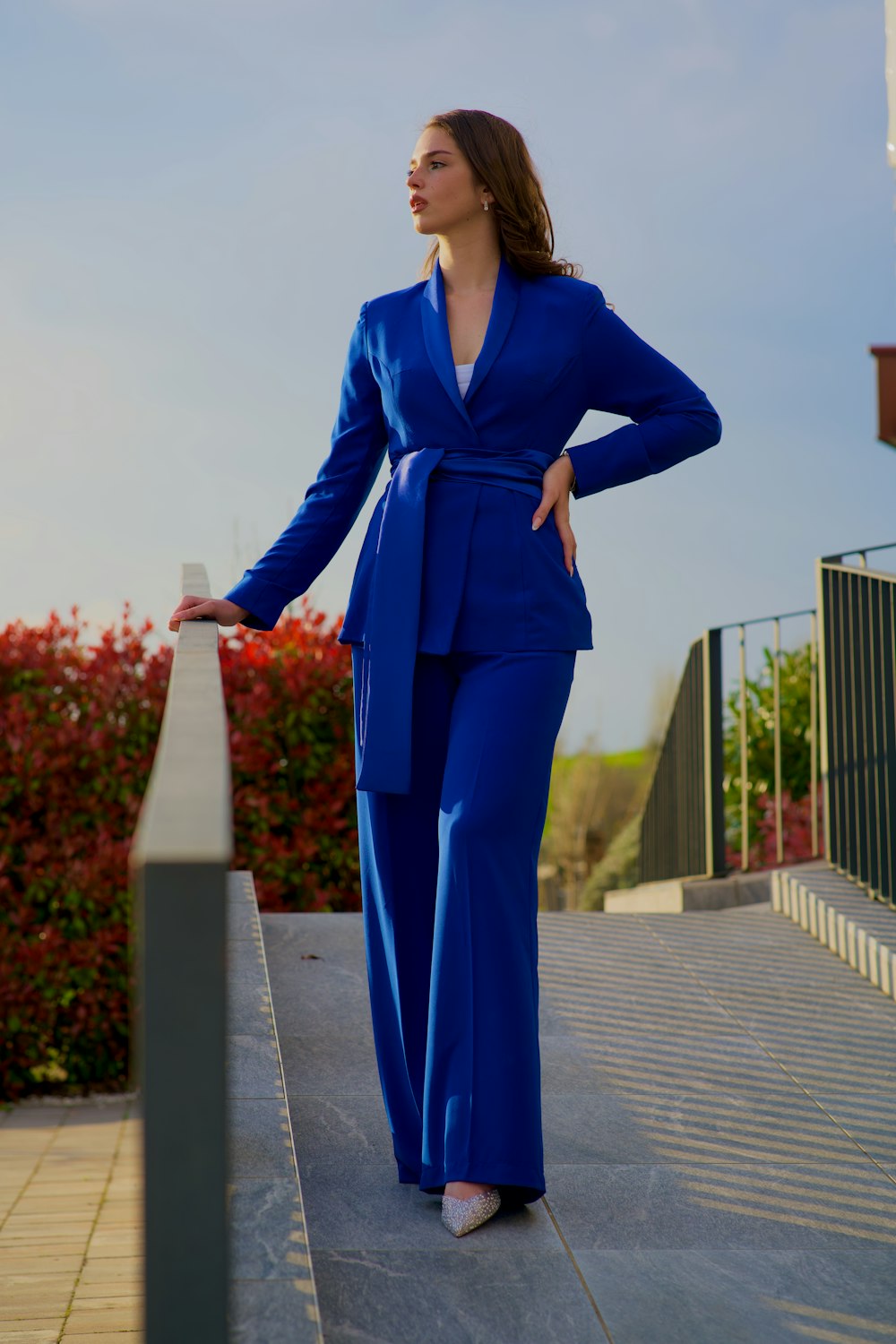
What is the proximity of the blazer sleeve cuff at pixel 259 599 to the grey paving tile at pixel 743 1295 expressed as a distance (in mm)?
1189

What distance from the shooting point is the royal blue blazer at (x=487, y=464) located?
2281mm

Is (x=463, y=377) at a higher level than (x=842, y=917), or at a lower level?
higher

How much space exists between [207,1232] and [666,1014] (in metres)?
2.75

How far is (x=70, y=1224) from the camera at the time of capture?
12.2 feet

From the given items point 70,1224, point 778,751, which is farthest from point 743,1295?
point 778,751

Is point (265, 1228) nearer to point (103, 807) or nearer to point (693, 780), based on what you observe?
point (103, 807)

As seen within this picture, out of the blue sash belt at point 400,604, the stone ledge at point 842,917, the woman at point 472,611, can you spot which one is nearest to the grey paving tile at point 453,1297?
the woman at point 472,611

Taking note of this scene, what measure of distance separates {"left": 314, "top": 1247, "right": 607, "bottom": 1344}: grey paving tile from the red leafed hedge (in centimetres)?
361

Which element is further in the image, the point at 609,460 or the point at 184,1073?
the point at 609,460

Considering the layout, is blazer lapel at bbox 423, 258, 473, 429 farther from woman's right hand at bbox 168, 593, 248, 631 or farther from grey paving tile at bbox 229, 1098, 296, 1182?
grey paving tile at bbox 229, 1098, 296, 1182

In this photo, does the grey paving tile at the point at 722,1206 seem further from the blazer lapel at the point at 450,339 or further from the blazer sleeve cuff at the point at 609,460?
the blazer lapel at the point at 450,339

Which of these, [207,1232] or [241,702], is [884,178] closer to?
[241,702]

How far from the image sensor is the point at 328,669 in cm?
577

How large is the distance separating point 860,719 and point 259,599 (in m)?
3.01
